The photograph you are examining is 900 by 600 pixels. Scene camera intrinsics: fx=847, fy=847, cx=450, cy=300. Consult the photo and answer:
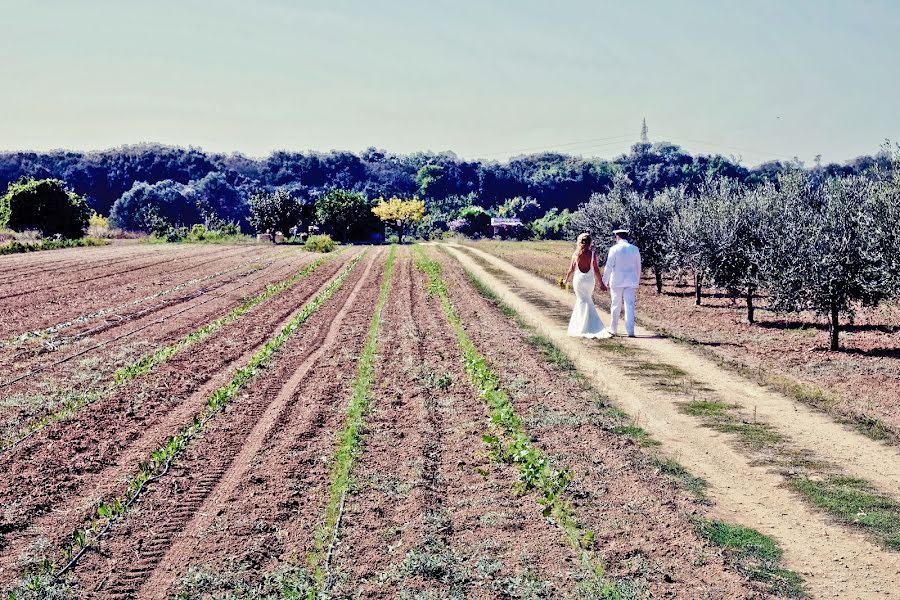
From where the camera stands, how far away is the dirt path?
679cm

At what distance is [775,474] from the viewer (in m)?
9.23

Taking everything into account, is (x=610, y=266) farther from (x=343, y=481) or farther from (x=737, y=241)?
(x=343, y=481)

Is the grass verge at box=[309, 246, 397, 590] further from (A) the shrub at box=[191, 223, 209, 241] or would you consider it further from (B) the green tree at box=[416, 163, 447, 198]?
(B) the green tree at box=[416, 163, 447, 198]

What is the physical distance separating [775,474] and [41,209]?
289 feet

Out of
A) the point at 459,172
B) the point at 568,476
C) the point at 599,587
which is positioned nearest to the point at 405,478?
the point at 568,476

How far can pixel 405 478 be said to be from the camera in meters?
8.98

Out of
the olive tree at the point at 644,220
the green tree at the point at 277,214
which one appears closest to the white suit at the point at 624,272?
the olive tree at the point at 644,220

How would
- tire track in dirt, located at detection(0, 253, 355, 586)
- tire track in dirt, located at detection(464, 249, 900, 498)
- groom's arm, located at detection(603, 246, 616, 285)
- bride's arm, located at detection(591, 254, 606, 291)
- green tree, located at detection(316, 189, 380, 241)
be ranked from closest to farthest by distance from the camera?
1. tire track in dirt, located at detection(0, 253, 355, 586)
2. tire track in dirt, located at detection(464, 249, 900, 498)
3. bride's arm, located at detection(591, 254, 606, 291)
4. groom's arm, located at detection(603, 246, 616, 285)
5. green tree, located at detection(316, 189, 380, 241)

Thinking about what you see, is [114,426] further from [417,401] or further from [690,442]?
[690,442]

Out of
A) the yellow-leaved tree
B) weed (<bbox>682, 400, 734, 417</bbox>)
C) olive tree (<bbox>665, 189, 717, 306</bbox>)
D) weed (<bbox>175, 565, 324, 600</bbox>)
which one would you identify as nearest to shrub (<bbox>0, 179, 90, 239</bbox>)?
the yellow-leaved tree

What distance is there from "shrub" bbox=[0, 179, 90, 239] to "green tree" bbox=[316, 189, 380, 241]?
26400 millimetres

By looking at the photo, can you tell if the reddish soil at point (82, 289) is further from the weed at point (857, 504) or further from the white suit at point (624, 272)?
the weed at point (857, 504)

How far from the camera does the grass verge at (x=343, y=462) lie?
6.99 metres

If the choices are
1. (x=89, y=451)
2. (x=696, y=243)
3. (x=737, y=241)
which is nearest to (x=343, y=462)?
(x=89, y=451)
